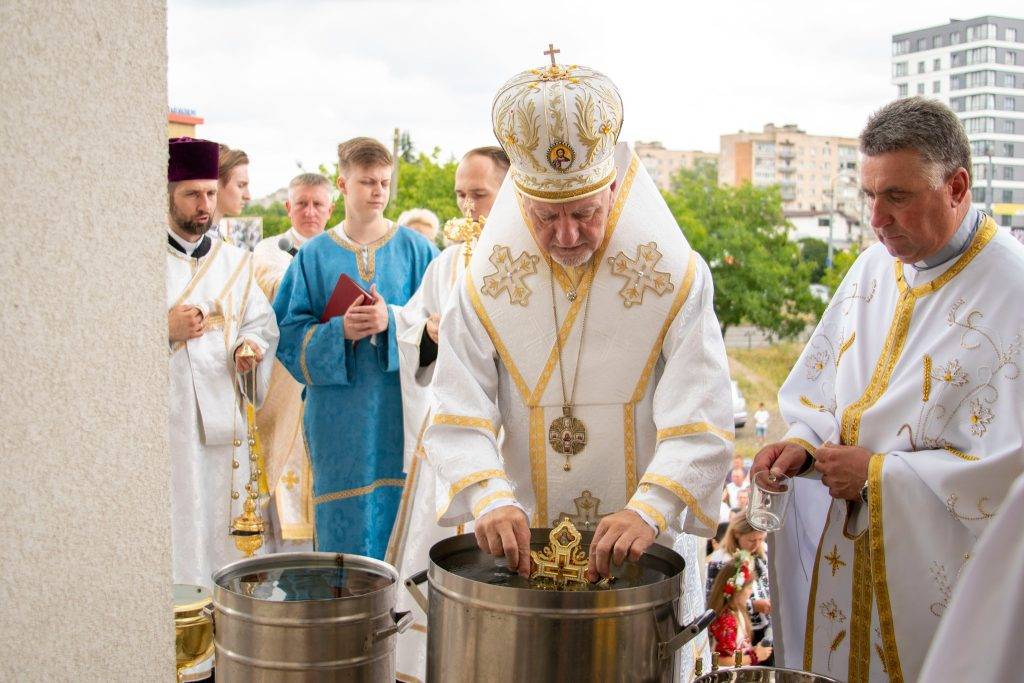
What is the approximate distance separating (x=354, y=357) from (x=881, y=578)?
277cm

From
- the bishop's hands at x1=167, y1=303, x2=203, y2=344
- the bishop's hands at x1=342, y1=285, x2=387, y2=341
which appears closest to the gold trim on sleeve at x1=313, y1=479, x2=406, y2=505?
the bishop's hands at x1=342, y1=285, x2=387, y2=341

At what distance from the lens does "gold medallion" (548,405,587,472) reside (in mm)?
2928

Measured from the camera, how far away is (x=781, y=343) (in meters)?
29.8

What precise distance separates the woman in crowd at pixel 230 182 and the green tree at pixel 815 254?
89.6 ft

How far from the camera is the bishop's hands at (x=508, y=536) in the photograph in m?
2.55

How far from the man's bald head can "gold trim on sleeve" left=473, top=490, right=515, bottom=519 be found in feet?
6.81

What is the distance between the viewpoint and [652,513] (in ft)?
8.52

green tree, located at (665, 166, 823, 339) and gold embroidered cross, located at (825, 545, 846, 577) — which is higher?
green tree, located at (665, 166, 823, 339)

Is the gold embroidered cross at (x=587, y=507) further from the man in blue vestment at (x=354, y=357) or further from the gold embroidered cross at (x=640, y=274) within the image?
the man in blue vestment at (x=354, y=357)

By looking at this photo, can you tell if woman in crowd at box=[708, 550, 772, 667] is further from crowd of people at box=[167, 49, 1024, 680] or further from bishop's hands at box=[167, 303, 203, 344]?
bishop's hands at box=[167, 303, 203, 344]

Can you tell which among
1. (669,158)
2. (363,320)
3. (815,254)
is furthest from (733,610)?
(669,158)

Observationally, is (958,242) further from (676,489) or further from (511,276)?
(511,276)

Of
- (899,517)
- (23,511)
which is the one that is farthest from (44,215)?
(899,517)

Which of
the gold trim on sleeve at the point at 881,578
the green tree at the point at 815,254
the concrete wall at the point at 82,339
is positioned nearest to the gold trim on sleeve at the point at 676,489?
the gold trim on sleeve at the point at 881,578
